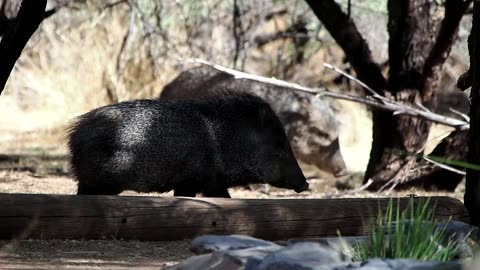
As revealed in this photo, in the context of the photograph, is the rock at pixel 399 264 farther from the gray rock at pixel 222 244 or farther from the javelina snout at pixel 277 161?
the javelina snout at pixel 277 161

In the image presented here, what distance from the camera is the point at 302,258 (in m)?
3.35

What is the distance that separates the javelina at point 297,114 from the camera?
9.69 m

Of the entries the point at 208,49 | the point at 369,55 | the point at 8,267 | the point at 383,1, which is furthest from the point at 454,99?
the point at 8,267

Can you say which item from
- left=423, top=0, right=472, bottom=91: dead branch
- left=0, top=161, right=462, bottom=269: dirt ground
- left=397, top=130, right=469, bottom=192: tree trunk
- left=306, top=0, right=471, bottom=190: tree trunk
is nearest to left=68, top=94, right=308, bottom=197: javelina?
left=0, top=161, right=462, bottom=269: dirt ground

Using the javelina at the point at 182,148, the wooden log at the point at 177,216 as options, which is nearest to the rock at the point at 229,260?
the wooden log at the point at 177,216

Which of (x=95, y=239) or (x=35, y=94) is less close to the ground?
(x=35, y=94)

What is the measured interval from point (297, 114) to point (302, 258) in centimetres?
654

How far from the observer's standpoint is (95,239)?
16.1ft

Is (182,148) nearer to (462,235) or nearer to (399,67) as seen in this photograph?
(462,235)

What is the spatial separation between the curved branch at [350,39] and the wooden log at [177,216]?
3.44 m

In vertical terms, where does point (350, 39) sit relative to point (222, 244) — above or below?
above

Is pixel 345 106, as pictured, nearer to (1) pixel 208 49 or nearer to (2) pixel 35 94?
(1) pixel 208 49

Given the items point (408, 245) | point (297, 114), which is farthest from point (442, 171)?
point (408, 245)

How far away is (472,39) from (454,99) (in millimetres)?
10251
